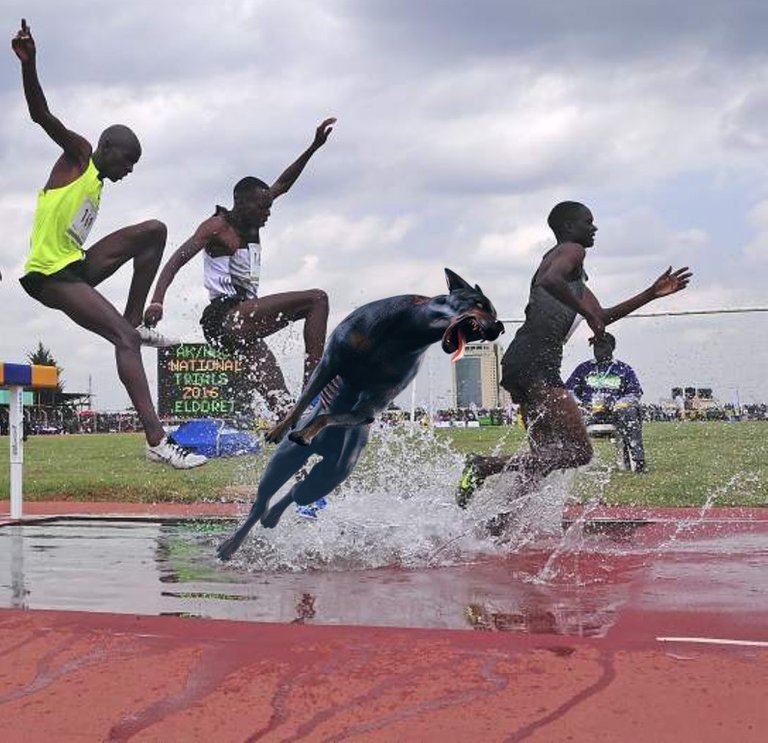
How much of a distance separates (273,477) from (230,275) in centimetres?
163

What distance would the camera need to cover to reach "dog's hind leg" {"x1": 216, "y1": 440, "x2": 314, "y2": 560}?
5.10 metres

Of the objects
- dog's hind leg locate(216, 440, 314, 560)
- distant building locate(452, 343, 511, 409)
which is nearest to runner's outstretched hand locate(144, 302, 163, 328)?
dog's hind leg locate(216, 440, 314, 560)

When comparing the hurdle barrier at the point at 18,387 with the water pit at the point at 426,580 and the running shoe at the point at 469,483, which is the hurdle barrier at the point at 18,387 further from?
the running shoe at the point at 469,483

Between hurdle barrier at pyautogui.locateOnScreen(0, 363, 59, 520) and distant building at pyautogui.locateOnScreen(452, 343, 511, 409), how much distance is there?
3.33 metres

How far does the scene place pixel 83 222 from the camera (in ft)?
17.5

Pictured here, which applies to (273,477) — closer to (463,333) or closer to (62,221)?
(463,333)

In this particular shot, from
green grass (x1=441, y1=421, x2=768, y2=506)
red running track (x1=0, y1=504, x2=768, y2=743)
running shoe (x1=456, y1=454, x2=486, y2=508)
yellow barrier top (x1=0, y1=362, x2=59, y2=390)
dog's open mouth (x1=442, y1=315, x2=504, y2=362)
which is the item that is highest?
yellow barrier top (x1=0, y1=362, x2=59, y2=390)

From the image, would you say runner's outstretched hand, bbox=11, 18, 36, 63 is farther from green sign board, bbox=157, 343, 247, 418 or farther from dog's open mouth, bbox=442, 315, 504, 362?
green sign board, bbox=157, 343, 247, 418

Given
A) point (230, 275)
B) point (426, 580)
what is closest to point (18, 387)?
point (230, 275)

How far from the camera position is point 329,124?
6.90 metres

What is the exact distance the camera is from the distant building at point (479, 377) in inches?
251

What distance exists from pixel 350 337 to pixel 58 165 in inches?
77.4

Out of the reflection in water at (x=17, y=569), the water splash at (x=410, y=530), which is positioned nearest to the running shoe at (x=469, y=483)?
the water splash at (x=410, y=530)

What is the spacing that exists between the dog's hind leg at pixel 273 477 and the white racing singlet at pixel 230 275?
148 centimetres
